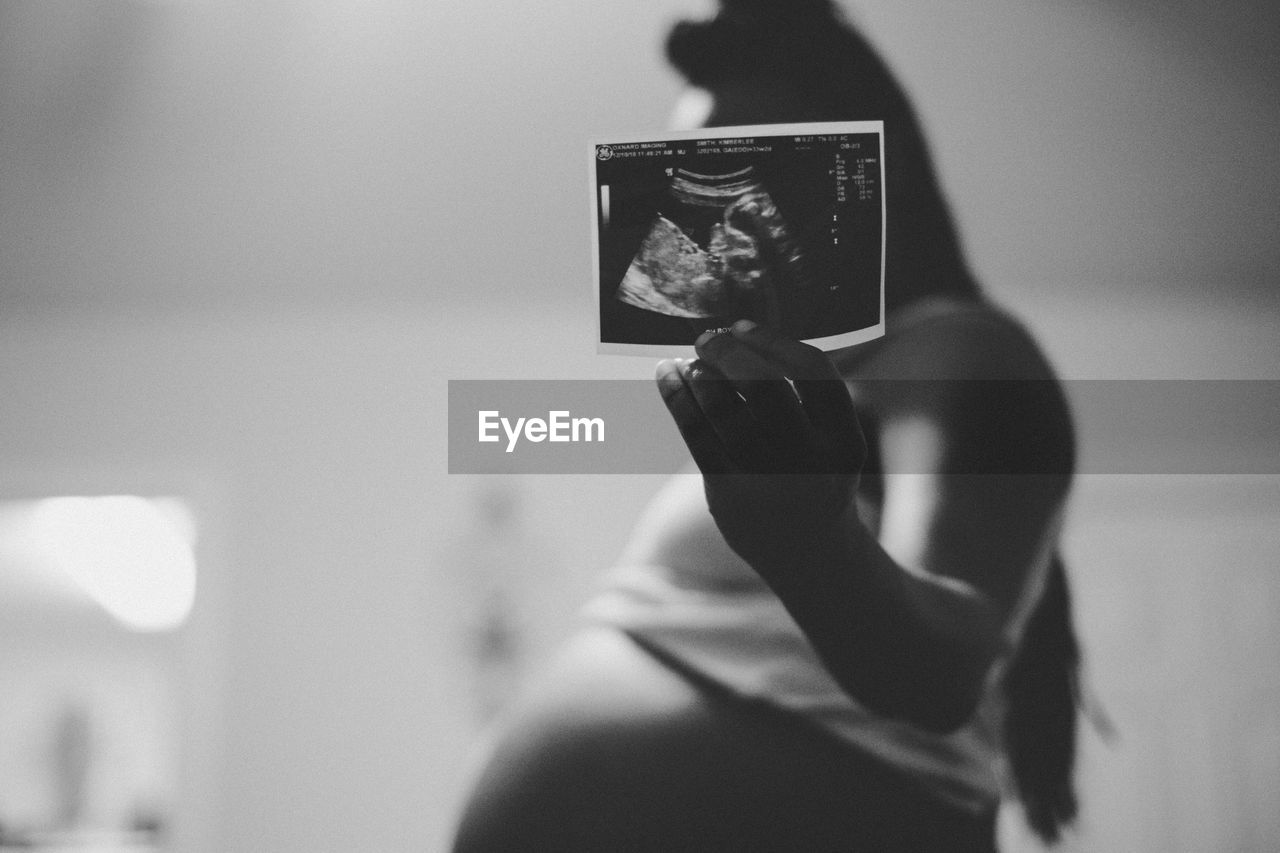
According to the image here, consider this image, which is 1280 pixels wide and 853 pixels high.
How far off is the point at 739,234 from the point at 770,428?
0.19 meters

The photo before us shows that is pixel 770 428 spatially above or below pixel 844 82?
below

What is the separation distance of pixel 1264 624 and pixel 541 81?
1.03 metres

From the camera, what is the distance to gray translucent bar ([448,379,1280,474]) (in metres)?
1.05

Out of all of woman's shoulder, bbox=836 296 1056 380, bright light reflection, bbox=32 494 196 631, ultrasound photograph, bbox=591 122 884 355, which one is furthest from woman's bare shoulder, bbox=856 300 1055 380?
bright light reflection, bbox=32 494 196 631

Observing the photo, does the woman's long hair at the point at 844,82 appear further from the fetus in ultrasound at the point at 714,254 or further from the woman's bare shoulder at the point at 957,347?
the fetus in ultrasound at the point at 714,254

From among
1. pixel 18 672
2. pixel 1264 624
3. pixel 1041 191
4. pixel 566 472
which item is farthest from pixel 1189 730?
pixel 18 672

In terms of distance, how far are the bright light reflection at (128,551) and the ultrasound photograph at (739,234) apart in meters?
Result: 0.59

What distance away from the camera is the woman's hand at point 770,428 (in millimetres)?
751

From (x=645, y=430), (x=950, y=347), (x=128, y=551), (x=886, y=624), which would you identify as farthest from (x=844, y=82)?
(x=128, y=551)

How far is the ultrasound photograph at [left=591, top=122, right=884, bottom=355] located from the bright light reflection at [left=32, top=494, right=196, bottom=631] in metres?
0.59

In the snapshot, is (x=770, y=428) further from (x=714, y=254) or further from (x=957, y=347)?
(x=957, y=347)

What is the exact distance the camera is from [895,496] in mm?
986

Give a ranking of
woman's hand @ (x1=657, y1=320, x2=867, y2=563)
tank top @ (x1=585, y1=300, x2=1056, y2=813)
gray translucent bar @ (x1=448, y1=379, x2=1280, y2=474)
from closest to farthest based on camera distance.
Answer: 1. woman's hand @ (x1=657, y1=320, x2=867, y2=563)
2. tank top @ (x1=585, y1=300, x2=1056, y2=813)
3. gray translucent bar @ (x1=448, y1=379, x2=1280, y2=474)

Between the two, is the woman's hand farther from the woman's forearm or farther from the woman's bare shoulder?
the woman's bare shoulder
